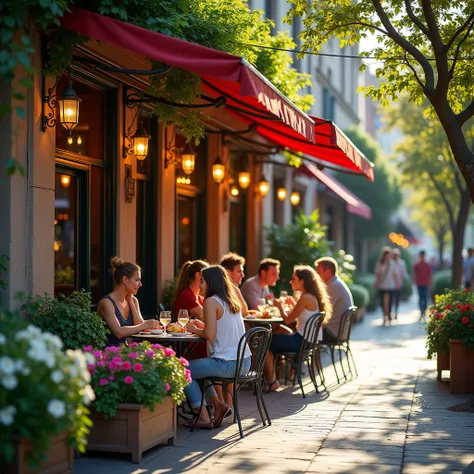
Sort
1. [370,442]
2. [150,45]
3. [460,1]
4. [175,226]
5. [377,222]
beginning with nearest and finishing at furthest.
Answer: [150,45] → [370,442] → [460,1] → [175,226] → [377,222]

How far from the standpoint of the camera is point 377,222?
29.6 metres

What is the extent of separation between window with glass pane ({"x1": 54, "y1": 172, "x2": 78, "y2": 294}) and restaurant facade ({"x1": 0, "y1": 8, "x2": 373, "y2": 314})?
2 centimetres

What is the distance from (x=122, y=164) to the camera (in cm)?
1009

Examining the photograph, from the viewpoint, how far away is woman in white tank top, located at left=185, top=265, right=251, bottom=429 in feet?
25.5

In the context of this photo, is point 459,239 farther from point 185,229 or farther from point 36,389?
point 36,389

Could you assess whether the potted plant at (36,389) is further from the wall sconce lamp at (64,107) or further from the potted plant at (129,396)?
the wall sconce lamp at (64,107)

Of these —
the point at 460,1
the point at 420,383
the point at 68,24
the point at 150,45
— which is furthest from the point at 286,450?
the point at 460,1

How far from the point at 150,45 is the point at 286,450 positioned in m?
3.40

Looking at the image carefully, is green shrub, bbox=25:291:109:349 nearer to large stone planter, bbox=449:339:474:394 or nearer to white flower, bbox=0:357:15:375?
white flower, bbox=0:357:15:375

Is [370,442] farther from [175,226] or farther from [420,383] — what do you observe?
[175,226]

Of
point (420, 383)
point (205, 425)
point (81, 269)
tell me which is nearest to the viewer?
point (205, 425)

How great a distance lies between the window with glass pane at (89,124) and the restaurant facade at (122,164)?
0.04 feet

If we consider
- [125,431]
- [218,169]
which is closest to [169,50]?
[125,431]

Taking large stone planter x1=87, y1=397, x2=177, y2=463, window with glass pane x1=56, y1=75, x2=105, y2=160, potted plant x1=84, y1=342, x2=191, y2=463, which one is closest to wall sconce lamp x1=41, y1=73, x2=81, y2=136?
window with glass pane x1=56, y1=75, x2=105, y2=160
